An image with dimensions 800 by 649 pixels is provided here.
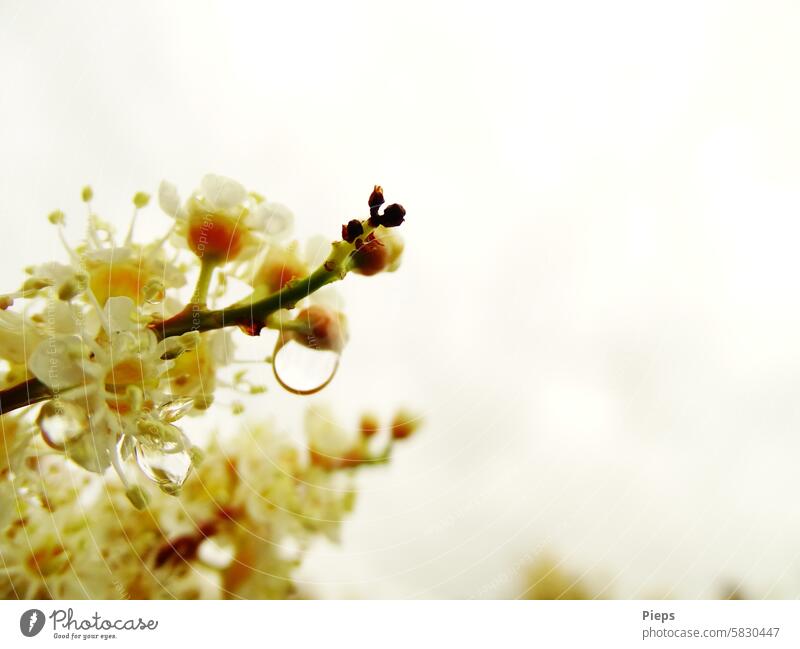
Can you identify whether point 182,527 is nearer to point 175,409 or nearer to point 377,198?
point 175,409

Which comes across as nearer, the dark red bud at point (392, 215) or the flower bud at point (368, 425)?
the dark red bud at point (392, 215)

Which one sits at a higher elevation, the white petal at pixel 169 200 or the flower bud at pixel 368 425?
the white petal at pixel 169 200

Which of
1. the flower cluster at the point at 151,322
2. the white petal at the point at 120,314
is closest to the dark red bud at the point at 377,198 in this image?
the flower cluster at the point at 151,322

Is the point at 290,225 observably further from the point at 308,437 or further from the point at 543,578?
the point at 543,578

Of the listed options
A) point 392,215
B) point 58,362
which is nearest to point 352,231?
point 392,215

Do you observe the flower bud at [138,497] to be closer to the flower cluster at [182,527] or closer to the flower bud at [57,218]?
the flower cluster at [182,527]
